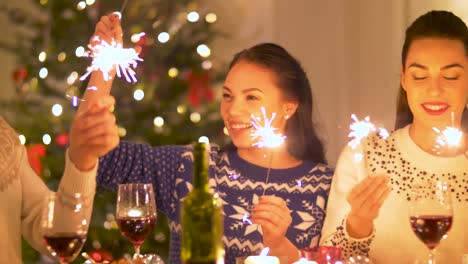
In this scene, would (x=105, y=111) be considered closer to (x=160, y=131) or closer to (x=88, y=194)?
(x=88, y=194)

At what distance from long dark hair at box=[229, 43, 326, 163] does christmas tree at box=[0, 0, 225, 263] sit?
95 cm

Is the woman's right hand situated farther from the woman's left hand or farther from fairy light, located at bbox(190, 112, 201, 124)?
fairy light, located at bbox(190, 112, 201, 124)

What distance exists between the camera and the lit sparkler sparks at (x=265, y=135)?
280cm

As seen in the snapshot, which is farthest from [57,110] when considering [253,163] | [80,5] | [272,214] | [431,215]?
[431,215]

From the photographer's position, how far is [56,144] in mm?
3785

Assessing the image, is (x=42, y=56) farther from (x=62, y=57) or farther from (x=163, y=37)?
(x=163, y=37)

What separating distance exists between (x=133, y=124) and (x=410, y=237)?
1.63m

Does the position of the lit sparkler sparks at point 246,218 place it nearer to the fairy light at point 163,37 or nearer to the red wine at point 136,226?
the red wine at point 136,226

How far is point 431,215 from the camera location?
196 centimetres

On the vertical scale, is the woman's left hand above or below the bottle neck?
above

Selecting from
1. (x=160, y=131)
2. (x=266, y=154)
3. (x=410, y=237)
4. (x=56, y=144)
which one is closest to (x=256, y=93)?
(x=266, y=154)

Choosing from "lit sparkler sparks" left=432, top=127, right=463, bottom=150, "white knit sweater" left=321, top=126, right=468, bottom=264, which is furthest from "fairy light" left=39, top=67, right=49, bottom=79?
"lit sparkler sparks" left=432, top=127, right=463, bottom=150

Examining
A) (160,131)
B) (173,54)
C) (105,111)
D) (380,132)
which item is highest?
(173,54)

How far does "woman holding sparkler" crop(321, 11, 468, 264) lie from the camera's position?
2.58m
